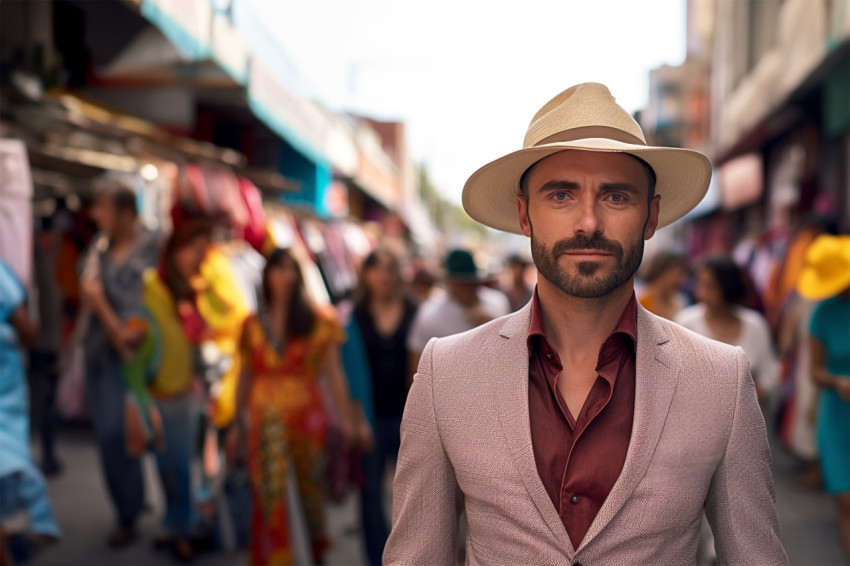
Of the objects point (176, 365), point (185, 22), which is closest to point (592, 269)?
point (185, 22)

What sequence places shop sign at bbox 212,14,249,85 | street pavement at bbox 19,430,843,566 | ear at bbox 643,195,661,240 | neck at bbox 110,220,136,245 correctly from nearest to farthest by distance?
ear at bbox 643,195,661,240, street pavement at bbox 19,430,843,566, neck at bbox 110,220,136,245, shop sign at bbox 212,14,249,85

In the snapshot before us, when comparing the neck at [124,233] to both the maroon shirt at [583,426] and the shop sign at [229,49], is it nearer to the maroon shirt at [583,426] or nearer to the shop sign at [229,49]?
the shop sign at [229,49]

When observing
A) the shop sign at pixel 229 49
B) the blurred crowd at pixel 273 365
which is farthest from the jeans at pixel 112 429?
the shop sign at pixel 229 49

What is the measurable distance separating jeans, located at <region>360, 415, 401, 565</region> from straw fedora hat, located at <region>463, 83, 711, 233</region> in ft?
11.6

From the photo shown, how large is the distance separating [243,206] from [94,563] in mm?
3386

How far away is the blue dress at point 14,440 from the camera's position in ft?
13.0

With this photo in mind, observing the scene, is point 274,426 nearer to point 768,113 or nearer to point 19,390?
point 19,390

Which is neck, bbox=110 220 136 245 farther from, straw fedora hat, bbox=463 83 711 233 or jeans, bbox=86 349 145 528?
straw fedora hat, bbox=463 83 711 233

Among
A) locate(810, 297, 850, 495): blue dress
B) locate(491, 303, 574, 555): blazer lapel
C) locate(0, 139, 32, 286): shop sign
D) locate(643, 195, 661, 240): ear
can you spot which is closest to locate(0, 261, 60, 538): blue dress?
locate(0, 139, 32, 286): shop sign

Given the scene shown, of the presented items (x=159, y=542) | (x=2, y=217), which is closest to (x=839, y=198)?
(x=159, y=542)

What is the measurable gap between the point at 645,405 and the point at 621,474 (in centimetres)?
17

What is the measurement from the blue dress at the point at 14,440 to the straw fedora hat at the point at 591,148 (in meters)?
2.81

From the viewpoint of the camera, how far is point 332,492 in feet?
18.3

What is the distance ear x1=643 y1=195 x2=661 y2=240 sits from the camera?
2.05 metres
